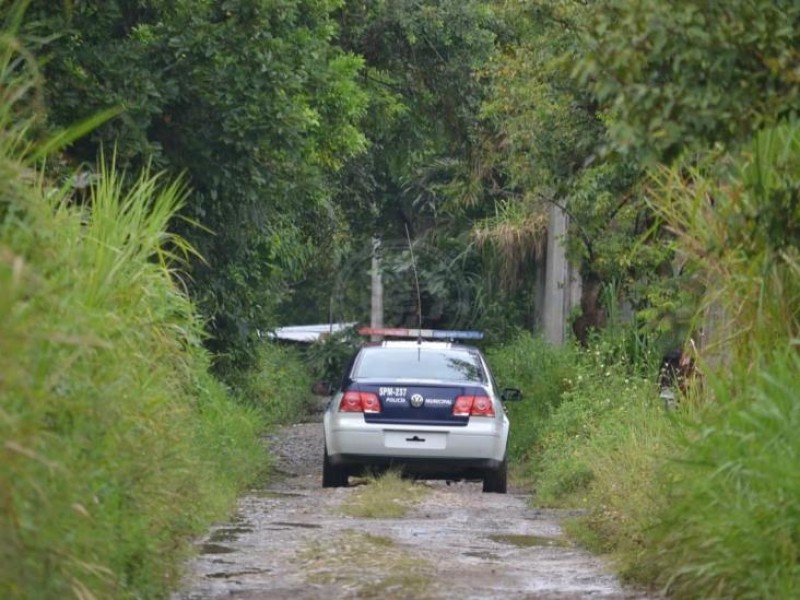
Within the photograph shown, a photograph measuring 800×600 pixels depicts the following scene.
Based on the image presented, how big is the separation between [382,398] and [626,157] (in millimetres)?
8327

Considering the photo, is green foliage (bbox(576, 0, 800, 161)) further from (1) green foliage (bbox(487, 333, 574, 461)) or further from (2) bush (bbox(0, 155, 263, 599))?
(1) green foliage (bbox(487, 333, 574, 461))

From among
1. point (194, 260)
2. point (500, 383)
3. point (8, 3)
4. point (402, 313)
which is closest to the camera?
point (8, 3)

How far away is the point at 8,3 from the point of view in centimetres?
1349

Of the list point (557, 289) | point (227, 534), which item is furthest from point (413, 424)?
point (557, 289)

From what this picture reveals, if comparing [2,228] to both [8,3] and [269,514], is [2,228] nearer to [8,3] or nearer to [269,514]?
[269,514]

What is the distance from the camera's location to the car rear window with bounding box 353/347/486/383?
16.0m

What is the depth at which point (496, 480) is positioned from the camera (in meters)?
16.3

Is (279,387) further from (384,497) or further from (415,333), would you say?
(384,497)

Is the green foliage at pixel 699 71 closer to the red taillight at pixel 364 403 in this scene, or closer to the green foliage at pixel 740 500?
the green foliage at pixel 740 500

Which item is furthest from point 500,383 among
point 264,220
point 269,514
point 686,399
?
point 686,399

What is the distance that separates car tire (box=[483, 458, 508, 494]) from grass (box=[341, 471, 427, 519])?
91 cm

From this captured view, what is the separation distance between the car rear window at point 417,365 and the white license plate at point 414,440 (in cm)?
59

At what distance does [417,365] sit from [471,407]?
76 centimetres

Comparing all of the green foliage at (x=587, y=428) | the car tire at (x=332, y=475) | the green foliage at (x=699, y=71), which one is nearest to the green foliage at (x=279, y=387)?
the green foliage at (x=587, y=428)
